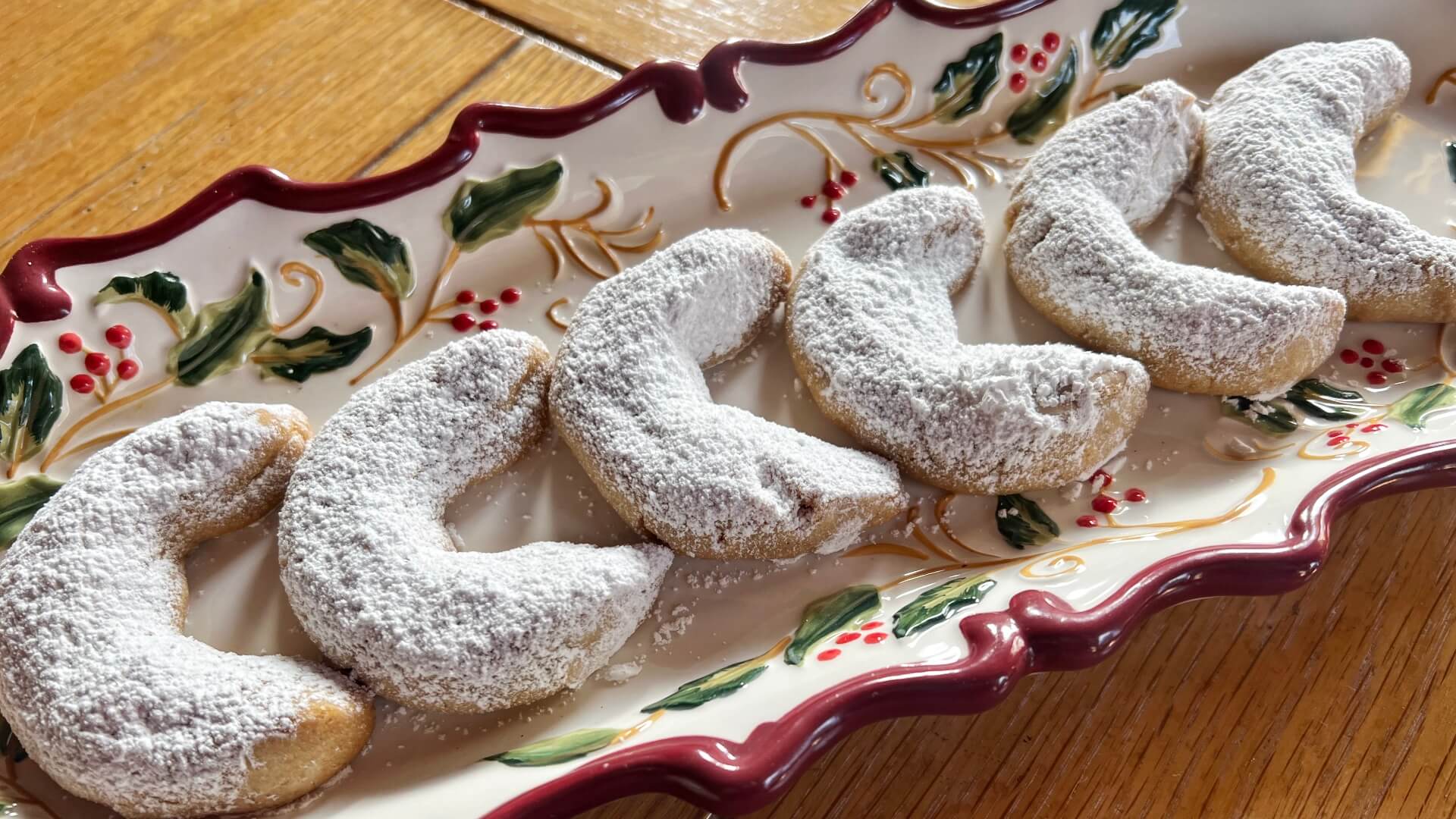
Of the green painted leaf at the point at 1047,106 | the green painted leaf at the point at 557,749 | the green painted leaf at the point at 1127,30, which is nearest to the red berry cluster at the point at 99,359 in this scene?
the green painted leaf at the point at 557,749

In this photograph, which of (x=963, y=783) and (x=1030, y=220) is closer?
(x=963, y=783)

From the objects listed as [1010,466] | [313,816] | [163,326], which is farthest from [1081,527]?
[163,326]

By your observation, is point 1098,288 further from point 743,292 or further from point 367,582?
point 367,582

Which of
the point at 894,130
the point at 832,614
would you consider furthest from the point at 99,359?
the point at 894,130

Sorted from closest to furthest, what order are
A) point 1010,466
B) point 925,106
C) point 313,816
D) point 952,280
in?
point 313,816
point 1010,466
point 952,280
point 925,106

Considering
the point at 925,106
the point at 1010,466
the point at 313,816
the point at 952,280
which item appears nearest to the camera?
the point at 313,816

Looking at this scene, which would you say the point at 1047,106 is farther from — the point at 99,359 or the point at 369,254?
the point at 99,359

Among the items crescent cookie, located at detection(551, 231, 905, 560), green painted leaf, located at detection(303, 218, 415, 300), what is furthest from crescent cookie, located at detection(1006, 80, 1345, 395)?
green painted leaf, located at detection(303, 218, 415, 300)
